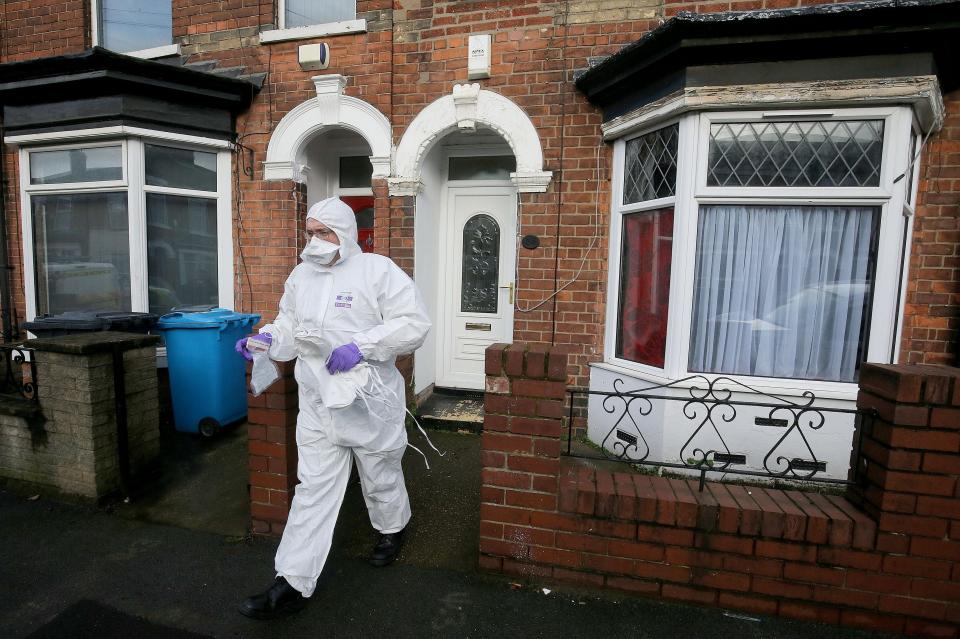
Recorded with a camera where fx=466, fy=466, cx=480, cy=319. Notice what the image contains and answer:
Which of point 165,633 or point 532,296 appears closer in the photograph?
point 165,633

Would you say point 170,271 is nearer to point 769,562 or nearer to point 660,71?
point 660,71

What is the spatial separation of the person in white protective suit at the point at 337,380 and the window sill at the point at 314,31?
2929 mm

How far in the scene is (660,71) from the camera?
11.1 feet

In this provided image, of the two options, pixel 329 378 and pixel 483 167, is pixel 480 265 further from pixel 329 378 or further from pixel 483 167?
pixel 329 378

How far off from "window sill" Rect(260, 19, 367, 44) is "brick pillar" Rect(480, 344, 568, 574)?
3.78 meters

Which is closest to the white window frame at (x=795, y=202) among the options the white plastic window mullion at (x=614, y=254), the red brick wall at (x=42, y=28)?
the white plastic window mullion at (x=614, y=254)

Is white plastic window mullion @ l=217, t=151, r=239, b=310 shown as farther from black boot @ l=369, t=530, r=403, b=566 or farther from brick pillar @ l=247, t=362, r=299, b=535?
black boot @ l=369, t=530, r=403, b=566

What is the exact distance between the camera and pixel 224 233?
493 cm

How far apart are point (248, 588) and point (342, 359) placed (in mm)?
1245

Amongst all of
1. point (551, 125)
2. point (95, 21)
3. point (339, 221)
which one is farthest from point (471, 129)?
point (95, 21)

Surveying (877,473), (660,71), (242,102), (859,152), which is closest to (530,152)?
(660,71)

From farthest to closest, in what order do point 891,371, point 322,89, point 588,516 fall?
point 322,89
point 588,516
point 891,371

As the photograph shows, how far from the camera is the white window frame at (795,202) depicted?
123 inches

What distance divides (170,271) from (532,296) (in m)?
3.76
